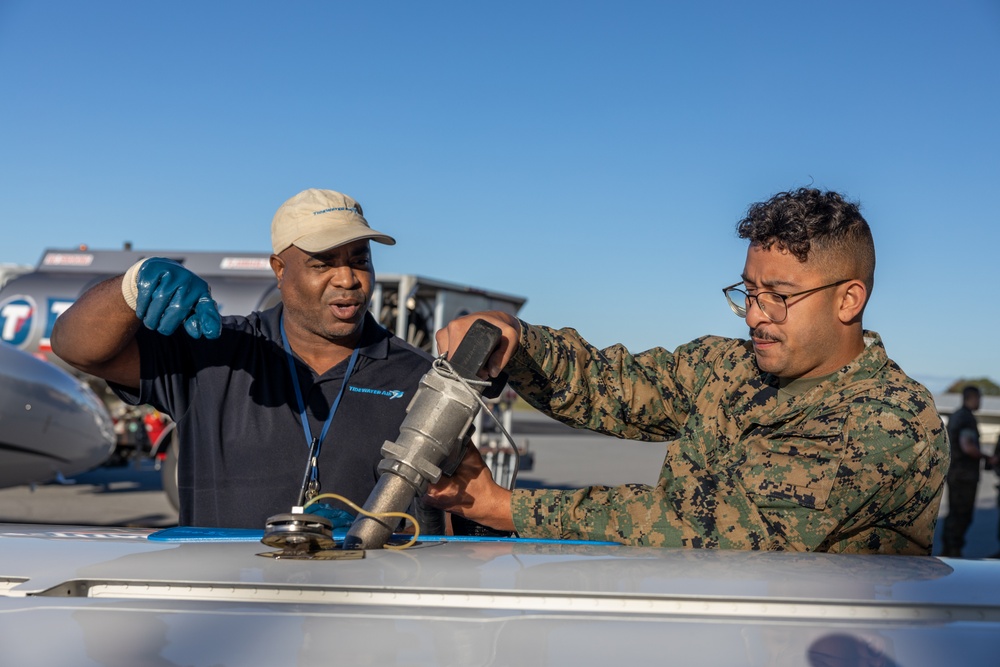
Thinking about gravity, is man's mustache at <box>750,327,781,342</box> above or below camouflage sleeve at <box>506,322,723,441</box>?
above

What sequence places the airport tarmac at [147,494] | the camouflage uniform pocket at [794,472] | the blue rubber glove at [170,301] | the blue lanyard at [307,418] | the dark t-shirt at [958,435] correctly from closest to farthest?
the camouflage uniform pocket at [794,472]
the blue rubber glove at [170,301]
the blue lanyard at [307,418]
the dark t-shirt at [958,435]
the airport tarmac at [147,494]

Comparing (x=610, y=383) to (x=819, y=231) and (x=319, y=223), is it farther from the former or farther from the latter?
(x=319, y=223)

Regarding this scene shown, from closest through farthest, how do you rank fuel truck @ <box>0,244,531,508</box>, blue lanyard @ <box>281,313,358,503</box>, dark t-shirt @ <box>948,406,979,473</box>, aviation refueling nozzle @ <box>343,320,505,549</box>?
1. aviation refueling nozzle @ <box>343,320,505,549</box>
2. blue lanyard @ <box>281,313,358,503</box>
3. dark t-shirt @ <box>948,406,979,473</box>
4. fuel truck @ <box>0,244,531,508</box>

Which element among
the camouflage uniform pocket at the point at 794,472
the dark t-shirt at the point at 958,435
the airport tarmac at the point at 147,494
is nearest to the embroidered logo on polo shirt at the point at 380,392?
the camouflage uniform pocket at the point at 794,472

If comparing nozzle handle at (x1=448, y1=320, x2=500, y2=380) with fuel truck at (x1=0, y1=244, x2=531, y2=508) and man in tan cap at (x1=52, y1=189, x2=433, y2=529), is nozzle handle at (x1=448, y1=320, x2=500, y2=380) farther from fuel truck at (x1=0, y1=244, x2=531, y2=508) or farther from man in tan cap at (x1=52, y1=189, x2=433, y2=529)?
fuel truck at (x1=0, y1=244, x2=531, y2=508)

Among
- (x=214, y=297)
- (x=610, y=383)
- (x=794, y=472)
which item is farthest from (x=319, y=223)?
(x=214, y=297)

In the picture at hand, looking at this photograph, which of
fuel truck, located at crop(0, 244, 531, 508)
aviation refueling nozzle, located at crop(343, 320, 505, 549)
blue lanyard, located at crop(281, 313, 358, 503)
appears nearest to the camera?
aviation refueling nozzle, located at crop(343, 320, 505, 549)

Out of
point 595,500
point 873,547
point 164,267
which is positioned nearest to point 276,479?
point 164,267

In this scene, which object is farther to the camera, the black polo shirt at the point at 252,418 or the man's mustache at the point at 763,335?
the black polo shirt at the point at 252,418

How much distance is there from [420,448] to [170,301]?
103 centimetres

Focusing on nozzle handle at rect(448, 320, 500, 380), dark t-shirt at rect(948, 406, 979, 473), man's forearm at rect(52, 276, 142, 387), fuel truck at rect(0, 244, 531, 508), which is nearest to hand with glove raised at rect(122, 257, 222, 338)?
man's forearm at rect(52, 276, 142, 387)

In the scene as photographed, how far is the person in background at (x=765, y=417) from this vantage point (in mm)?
1853

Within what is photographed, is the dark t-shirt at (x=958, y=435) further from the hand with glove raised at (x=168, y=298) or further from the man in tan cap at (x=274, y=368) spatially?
the hand with glove raised at (x=168, y=298)

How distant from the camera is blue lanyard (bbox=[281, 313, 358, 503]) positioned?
2598 mm
